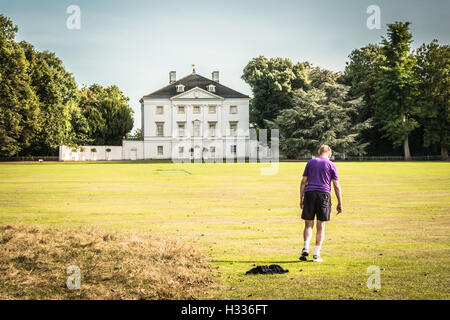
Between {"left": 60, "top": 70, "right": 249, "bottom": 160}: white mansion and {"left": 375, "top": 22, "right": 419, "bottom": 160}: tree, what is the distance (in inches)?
903

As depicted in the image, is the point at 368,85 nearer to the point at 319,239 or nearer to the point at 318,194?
the point at 318,194

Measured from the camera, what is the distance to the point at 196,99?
75062 mm

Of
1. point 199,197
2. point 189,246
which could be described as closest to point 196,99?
point 199,197

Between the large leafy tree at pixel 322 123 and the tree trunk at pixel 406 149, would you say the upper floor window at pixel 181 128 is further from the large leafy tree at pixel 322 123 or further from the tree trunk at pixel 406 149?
the tree trunk at pixel 406 149

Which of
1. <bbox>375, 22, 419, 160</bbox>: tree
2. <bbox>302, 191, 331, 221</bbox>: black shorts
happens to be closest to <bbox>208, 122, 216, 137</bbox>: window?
<bbox>375, 22, 419, 160</bbox>: tree

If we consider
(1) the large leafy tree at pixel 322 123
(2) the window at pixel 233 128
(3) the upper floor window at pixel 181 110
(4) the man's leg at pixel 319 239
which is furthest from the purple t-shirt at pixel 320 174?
(3) the upper floor window at pixel 181 110


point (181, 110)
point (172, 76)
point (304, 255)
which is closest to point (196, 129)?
point (181, 110)

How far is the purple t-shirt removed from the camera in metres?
7.43

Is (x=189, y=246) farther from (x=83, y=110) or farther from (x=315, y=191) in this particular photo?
(x=83, y=110)

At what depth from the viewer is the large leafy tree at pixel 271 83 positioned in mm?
70562

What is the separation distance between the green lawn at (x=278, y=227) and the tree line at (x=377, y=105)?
143 ft

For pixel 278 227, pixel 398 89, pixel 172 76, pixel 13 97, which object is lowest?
pixel 278 227

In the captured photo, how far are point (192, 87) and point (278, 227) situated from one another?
68.3 metres

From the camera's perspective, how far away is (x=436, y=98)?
2352 inches
